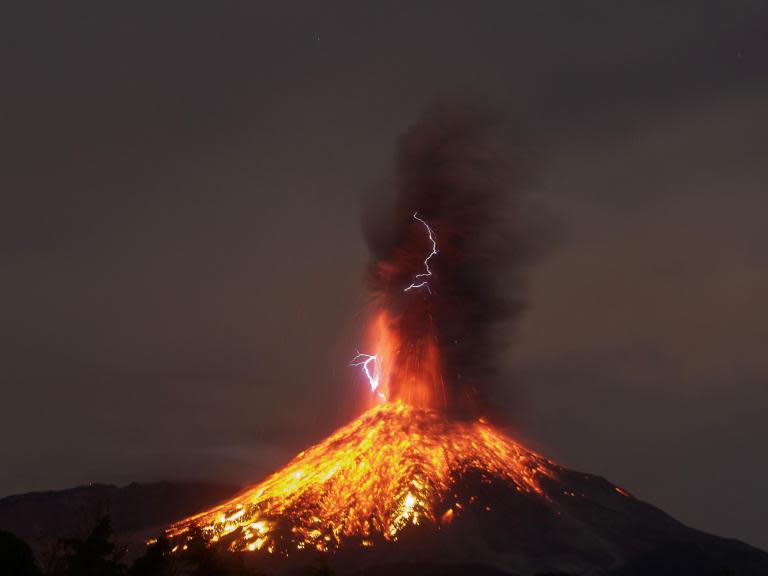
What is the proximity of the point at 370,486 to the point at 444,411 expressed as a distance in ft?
55.4

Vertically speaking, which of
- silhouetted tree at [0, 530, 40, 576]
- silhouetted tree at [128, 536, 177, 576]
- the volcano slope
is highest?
the volcano slope

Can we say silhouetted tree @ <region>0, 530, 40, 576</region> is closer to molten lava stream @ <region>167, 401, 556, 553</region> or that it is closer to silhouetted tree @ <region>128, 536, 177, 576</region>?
silhouetted tree @ <region>128, 536, 177, 576</region>

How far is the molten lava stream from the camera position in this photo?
436 feet

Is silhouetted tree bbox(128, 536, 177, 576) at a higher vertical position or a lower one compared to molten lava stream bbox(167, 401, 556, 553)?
lower

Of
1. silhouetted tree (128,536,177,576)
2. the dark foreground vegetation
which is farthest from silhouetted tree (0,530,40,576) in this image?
silhouetted tree (128,536,177,576)

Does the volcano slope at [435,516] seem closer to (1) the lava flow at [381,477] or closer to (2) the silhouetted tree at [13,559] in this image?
(1) the lava flow at [381,477]

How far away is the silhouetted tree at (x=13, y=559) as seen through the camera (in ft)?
128

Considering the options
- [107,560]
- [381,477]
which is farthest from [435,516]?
[107,560]

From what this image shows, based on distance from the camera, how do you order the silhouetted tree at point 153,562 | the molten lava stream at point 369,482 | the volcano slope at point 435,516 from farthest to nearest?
1. the molten lava stream at point 369,482
2. the volcano slope at point 435,516
3. the silhouetted tree at point 153,562

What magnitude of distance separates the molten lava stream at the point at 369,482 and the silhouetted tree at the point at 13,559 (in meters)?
88.9

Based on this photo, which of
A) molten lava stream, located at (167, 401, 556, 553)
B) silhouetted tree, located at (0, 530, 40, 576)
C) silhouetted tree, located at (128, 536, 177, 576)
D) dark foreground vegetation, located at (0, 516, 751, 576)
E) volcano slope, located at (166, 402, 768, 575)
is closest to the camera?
silhouetted tree, located at (0, 530, 40, 576)

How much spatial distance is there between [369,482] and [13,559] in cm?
10790

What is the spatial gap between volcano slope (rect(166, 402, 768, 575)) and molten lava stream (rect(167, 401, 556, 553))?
0.20m

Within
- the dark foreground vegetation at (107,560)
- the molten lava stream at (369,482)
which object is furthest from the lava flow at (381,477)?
the dark foreground vegetation at (107,560)
